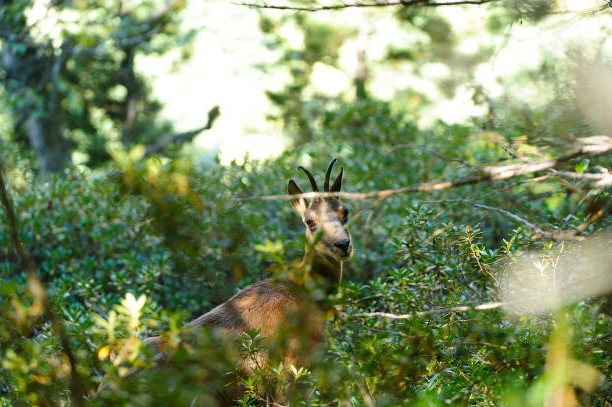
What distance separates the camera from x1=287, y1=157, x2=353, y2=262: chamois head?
660cm

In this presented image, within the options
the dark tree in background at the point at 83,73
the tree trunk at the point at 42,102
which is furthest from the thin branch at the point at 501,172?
the tree trunk at the point at 42,102

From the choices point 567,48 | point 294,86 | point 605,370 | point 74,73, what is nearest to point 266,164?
point 567,48

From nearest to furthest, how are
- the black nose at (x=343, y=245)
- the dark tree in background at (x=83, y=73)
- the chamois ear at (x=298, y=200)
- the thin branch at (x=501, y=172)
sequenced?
the thin branch at (x=501, y=172) → the black nose at (x=343, y=245) → the chamois ear at (x=298, y=200) → the dark tree in background at (x=83, y=73)

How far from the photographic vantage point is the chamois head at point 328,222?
6.60 m

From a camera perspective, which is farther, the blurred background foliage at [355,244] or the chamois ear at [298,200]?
the chamois ear at [298,200]

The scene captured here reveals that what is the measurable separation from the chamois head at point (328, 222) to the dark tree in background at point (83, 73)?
6028 millimetres

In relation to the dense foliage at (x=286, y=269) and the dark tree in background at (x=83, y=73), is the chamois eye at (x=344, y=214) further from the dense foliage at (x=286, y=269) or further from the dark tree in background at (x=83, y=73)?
the dark tree in background at (x=83, y=73)

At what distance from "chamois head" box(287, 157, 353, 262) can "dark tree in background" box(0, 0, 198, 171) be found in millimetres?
6028

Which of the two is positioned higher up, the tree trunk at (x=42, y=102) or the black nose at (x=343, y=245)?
the black nose at (x=343, y=245)

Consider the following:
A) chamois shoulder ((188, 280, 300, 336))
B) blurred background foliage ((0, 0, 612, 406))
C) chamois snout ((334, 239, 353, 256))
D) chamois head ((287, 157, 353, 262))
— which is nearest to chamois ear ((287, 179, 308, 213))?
chamois head ((287, 157, 353, 262))

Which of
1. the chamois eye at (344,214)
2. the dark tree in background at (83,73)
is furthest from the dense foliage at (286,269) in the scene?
the dark tree in background at (83,73)

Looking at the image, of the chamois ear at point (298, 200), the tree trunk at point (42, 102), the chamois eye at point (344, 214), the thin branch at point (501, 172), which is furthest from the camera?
the tree trunk at point (42, 102)

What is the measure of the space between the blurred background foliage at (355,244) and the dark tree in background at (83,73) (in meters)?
0.10

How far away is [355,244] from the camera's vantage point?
8906 millimetres
